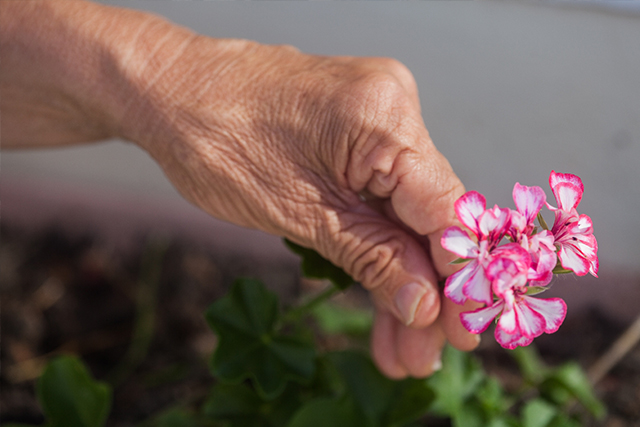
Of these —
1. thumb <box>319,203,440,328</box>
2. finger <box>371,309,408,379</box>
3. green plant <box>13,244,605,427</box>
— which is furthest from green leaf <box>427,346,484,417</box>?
thumb <box>319,203,440,328</box>

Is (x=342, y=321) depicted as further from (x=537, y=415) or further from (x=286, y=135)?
(x=286, y=135)

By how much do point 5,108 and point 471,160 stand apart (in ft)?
3.51

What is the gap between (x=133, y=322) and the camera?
1.50 meters

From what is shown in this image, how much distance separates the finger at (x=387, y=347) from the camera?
1.00 m

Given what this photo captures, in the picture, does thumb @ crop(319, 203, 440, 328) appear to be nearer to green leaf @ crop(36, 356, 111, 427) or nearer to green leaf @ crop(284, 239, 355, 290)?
green leaf @ crop(284, 239, 355, 290)

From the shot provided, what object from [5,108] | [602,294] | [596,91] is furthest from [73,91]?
[602,294]

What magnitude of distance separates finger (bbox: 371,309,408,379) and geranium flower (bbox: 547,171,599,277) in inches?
18.4

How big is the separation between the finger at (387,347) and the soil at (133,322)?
523mm

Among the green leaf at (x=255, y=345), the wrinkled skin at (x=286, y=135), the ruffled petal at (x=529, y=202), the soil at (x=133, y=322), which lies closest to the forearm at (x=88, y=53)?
the wrinkled skin at (x=286, y=135)

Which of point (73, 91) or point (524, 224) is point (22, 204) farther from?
point (524, 224)

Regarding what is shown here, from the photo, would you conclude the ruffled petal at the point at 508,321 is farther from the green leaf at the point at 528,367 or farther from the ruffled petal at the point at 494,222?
the green leaf at the point at 528,367

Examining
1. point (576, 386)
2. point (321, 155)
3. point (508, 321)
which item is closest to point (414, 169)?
point (321, 155)

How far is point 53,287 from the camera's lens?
153 centimetres

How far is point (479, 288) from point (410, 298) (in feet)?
0.77
